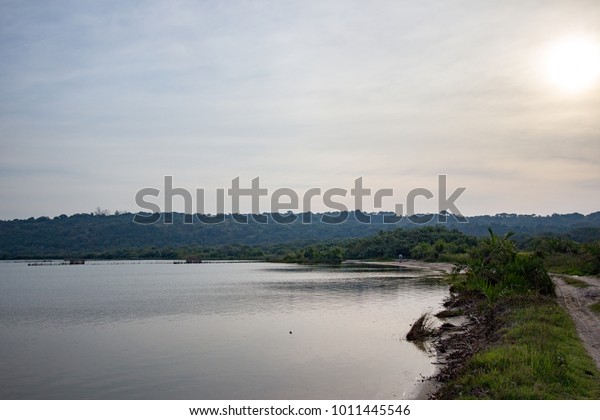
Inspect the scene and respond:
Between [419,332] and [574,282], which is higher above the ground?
[574,282]

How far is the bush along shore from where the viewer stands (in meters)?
12.3

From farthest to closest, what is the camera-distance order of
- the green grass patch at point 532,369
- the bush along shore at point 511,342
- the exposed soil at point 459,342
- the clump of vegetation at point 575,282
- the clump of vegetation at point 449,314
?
the clump of vegetation at point 575,282 → the clump of vegetation at point 449,314 → the exposed soil at point 459,342 → the bush along shore at point 511,342 → the green grass patch at point 532,369

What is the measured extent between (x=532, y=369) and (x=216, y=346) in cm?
1417

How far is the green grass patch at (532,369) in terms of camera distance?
11.9 meters

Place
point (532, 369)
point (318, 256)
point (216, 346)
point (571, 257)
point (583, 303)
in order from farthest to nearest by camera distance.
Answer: point (318, 256)
point (571, 257)
point (583, 303)
point (216, 346)
point (532, 369)

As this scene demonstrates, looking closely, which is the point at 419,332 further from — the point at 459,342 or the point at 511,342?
the point at 511,342

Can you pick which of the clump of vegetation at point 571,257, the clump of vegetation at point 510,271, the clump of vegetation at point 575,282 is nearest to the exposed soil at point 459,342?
the clump of vegetation at point 510,271

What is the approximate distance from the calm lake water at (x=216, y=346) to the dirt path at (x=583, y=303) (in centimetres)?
516

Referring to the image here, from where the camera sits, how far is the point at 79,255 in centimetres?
14000

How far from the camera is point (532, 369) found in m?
13.1

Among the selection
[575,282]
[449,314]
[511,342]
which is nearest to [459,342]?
[511,342]

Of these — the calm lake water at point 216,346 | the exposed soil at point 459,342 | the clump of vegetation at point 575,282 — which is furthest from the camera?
the clump of vegetation at point 575,282

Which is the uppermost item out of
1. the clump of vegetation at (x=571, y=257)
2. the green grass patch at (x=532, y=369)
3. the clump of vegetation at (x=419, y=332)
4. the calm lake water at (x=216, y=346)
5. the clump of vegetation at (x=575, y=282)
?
the clump of vegetation at (x=571, y=257)

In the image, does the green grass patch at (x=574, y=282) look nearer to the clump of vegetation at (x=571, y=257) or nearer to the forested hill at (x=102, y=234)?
the clump of vegetation at (x=571, y=257)
